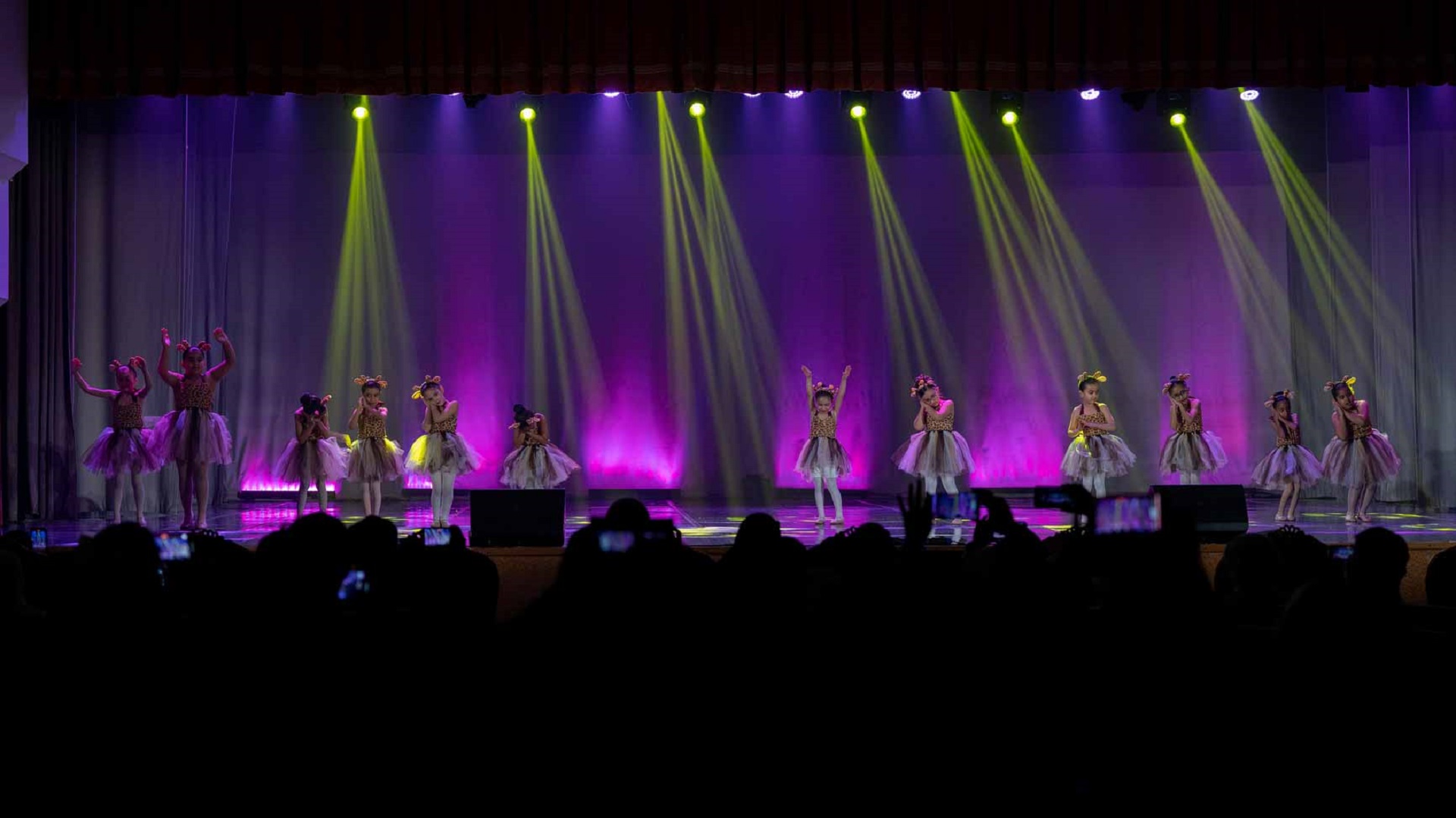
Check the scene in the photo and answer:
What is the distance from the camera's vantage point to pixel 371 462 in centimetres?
845

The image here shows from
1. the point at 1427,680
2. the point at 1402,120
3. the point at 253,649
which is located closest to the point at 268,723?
the point at 253,649

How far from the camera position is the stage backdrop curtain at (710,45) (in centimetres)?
684

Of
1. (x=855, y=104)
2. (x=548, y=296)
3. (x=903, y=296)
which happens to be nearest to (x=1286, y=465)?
(x=903, y=296)

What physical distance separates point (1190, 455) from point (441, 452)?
20.7ft

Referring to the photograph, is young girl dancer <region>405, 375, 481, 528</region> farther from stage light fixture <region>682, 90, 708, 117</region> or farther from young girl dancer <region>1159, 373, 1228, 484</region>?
young girl dancer <region>1159, 373, 1228, 484</region>

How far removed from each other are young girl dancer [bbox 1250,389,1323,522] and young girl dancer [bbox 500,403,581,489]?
5.87 meters

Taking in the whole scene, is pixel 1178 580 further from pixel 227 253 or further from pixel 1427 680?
pixel 227 253

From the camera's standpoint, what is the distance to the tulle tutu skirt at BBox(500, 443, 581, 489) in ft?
29.3

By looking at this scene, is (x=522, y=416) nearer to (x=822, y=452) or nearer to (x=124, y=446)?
(x=822, y=452)

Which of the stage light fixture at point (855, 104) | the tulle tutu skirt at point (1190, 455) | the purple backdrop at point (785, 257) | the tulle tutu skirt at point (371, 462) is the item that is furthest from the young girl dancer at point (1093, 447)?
the tulle tutu skirt at point (371, 462)

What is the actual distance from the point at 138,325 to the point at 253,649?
32.7 feet

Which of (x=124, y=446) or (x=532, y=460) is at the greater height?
(x=124, y=446)

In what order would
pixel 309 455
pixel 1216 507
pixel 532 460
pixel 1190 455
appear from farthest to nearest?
pixel 1190 455 → pixel 532 460 → pixel 309 455 → pixel 1216 507

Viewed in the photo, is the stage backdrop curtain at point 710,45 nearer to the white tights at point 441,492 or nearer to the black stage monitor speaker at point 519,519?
the black stage monitor speaker at point 519,519
